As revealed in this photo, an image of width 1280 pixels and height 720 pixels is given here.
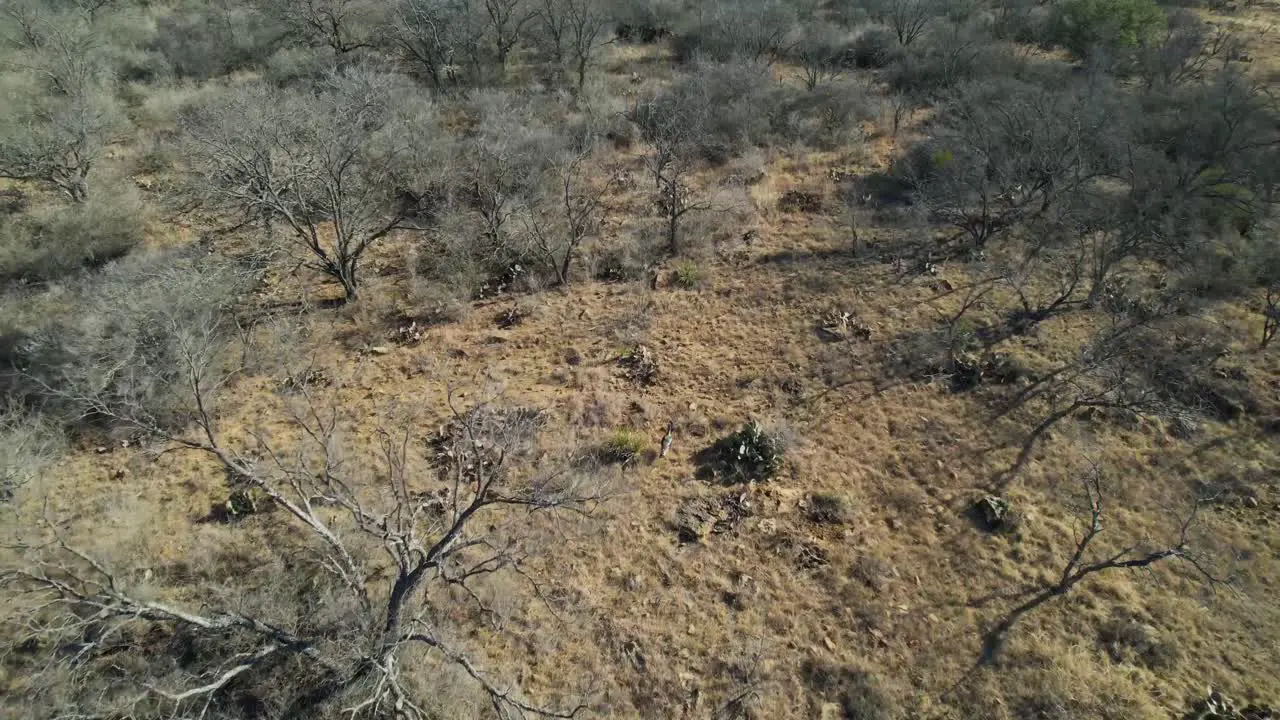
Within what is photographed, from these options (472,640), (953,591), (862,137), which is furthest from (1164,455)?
(862,137)

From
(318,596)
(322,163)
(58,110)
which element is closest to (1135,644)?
(318,596)

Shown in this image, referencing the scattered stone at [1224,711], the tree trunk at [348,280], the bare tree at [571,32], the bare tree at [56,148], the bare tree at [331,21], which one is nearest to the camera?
the scattered stone at [1224,711]

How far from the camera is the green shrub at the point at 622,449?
346 inches

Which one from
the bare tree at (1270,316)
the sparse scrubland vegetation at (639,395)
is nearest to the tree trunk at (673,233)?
the sparse scrubland vegetation at (639,395)

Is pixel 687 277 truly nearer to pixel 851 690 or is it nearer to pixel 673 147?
pixel 673 147

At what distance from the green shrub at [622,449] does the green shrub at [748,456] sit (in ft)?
3.66

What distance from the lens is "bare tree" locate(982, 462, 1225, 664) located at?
6.64m

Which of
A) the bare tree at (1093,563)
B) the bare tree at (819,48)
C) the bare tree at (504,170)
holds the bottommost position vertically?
the bare tree at (1093,563)

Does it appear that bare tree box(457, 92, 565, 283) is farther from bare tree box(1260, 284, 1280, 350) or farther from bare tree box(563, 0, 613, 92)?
bare tree box(1260, 284, 1280, 350)

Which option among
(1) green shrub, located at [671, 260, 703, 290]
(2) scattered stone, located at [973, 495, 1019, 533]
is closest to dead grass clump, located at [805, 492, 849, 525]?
(2) scattered stone, located at [973, 495, 1019, 533]

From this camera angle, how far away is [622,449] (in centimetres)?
883

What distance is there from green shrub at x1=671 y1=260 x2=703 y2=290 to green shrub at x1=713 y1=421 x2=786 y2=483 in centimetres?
395

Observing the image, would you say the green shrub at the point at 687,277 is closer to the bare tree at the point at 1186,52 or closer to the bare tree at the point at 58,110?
the bare tree at the point at 58,110

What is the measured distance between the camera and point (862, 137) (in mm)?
16375
